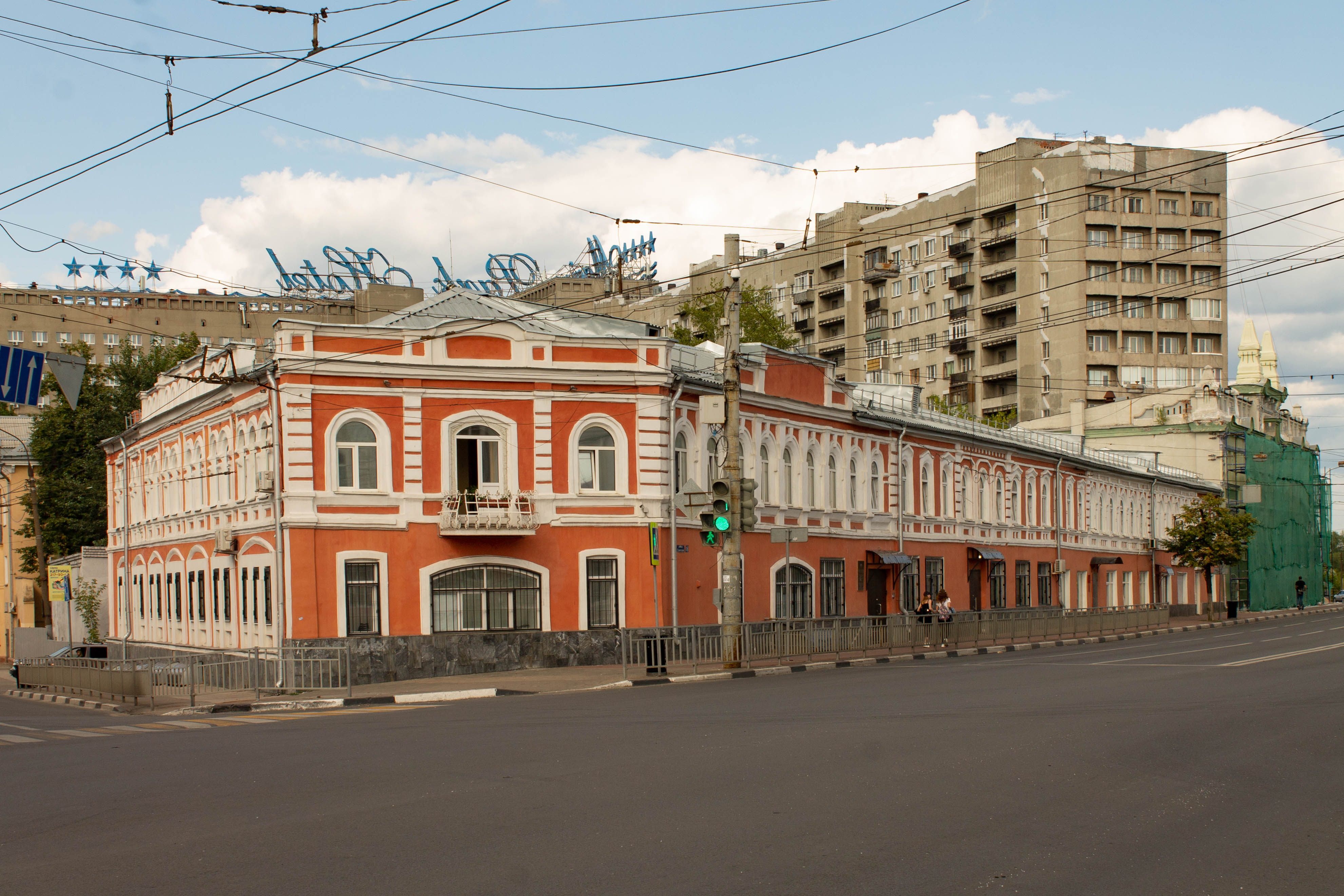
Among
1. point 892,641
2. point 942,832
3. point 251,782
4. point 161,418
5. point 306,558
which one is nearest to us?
point 942,832

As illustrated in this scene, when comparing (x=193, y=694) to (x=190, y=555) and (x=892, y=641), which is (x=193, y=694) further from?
(x=892, y=641)

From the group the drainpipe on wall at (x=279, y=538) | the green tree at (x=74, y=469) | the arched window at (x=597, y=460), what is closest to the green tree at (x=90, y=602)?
the green tree at (x=74, y=469)

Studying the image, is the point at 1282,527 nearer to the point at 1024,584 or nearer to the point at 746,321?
the point at 1024,584

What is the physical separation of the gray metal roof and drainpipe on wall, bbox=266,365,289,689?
12.5 ft

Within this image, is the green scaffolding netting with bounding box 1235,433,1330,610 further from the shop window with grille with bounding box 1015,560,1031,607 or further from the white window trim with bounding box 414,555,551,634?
the white window trim with bounding box 414,555,551,634

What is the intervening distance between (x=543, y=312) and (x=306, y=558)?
10231 mm

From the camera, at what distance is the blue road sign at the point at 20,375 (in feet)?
68.0

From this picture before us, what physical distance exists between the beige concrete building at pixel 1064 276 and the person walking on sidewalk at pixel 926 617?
1885 inches

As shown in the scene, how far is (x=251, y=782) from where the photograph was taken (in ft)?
39.1

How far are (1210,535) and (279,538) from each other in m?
48.6

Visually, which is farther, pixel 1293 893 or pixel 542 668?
pixel 542 668

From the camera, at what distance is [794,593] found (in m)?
37.8

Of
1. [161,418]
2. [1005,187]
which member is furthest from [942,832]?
[1005,187]

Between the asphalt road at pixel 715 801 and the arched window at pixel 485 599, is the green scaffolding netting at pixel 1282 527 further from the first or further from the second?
the asphalt road at pixel 715 801
